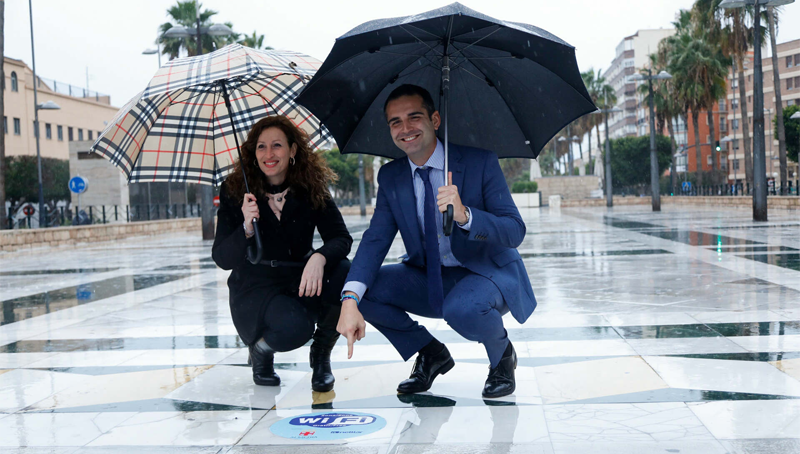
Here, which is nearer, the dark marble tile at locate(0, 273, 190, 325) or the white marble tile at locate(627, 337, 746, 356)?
the white marble tile at locate(627, 337, 746, 356)

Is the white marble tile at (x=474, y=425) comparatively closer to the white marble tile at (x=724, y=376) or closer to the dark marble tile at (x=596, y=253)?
the white marble tile at (x=724, y=376)

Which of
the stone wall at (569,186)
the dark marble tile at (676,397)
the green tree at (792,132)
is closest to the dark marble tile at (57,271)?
the dark marble tile at (676,397)

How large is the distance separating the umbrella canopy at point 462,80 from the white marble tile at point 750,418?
1.61 m

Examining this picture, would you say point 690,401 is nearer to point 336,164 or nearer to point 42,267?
point 42,267

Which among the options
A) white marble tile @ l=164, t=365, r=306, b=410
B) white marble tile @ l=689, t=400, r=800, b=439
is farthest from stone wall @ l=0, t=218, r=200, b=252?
white marble tile @ l=689, t=400, r=800, b=439

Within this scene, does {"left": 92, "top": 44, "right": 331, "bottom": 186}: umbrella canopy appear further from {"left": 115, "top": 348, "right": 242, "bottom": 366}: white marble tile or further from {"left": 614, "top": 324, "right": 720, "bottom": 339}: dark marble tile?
{"left": 614, "top": 324, "right": 720, "bottom": 339}: dark marble tile

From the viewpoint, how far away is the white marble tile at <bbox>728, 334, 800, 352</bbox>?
4648 millimetres

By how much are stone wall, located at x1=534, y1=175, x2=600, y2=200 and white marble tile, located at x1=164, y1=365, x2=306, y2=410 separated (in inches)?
2531

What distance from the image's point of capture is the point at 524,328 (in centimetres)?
583

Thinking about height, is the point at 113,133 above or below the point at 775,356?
above

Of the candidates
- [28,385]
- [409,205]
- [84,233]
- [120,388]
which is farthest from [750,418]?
[84,233]

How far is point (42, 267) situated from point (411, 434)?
493 inches

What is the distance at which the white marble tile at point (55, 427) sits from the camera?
3252mm

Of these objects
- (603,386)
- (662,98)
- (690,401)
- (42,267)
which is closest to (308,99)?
(603,386)
